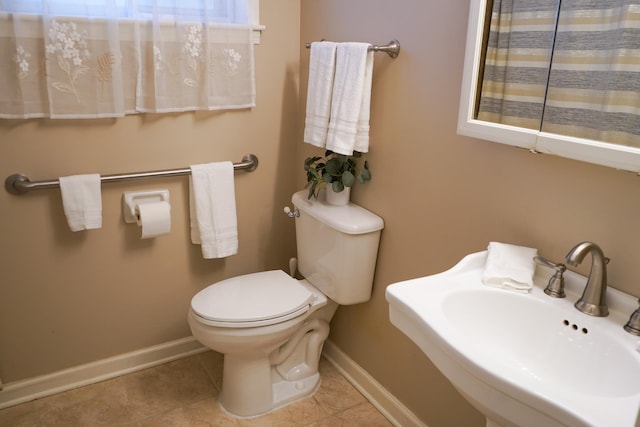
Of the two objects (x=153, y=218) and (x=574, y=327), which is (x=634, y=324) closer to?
(x=574, y=327)

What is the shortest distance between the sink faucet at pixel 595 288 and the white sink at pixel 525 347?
0.02 m

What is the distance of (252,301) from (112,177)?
717 mm

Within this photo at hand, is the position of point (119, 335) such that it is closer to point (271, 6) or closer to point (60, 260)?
point (60, 260)

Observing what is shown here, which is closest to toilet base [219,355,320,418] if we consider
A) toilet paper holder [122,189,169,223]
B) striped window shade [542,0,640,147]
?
toilet paper holder [122,189,169,223]

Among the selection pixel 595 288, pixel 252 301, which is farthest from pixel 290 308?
pixel 595 288

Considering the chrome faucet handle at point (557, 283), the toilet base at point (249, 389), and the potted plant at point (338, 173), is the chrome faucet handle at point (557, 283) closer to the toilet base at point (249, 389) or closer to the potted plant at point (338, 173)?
the potted plant at point (338, 173)

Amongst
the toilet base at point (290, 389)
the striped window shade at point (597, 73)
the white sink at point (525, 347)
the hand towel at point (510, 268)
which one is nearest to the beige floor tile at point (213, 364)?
the toilet base at point (290, 389)

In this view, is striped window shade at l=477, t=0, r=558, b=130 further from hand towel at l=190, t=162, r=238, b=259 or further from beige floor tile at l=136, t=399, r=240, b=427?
beige floor tile at l=136, t=399, r=240, b=427

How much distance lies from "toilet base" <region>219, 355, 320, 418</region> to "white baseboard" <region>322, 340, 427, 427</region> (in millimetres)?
298

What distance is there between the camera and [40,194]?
5.99ft

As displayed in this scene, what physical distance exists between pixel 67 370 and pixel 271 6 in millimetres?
1758

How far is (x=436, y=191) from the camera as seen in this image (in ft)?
5.39

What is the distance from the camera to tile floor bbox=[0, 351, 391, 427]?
1.92 metres

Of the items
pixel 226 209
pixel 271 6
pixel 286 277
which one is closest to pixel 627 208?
pixel 286 277
